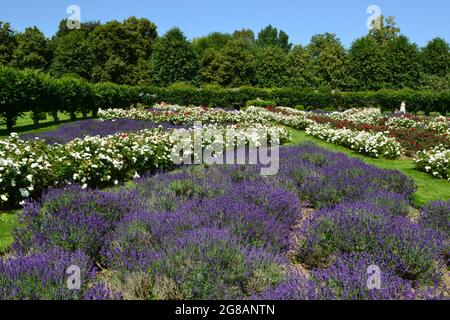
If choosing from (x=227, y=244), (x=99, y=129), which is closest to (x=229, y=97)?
(x=99, y=129)

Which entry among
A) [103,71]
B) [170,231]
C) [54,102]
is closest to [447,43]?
[103,71]

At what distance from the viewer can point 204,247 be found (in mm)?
3379

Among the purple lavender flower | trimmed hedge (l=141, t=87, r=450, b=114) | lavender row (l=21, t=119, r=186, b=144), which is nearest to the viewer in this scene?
the purple lavender flower

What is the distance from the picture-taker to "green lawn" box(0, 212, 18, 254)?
505cm

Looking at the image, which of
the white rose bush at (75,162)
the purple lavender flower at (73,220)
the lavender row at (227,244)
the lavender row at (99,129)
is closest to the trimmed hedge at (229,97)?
the lavender row at (99,129)

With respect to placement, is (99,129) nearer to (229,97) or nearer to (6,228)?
(6,228)

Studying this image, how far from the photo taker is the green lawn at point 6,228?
5045 millimetres

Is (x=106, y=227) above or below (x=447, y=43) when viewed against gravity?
below

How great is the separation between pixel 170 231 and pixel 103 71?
48582 millimetres

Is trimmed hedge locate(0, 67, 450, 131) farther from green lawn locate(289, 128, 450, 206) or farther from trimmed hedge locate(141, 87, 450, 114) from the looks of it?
green lawn locate(289, 128, 450, 206)

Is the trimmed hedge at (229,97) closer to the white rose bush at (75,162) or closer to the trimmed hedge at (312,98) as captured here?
the trimmed hedge at (312,98)

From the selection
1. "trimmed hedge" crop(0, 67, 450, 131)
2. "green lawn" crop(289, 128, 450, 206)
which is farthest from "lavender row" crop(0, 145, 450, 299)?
"trimmed hedge" crop(0, 67, 450, 131)

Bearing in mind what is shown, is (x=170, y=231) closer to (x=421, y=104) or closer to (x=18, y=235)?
(x=18, y=235)

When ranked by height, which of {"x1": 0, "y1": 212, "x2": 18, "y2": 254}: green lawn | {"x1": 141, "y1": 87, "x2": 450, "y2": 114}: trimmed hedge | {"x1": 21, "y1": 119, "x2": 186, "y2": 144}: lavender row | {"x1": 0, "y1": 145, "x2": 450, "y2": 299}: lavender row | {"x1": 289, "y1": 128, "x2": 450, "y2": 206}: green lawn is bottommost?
{"x1": 289, "y1": 128, "x2": 450, "y2": 206}: green lawn
